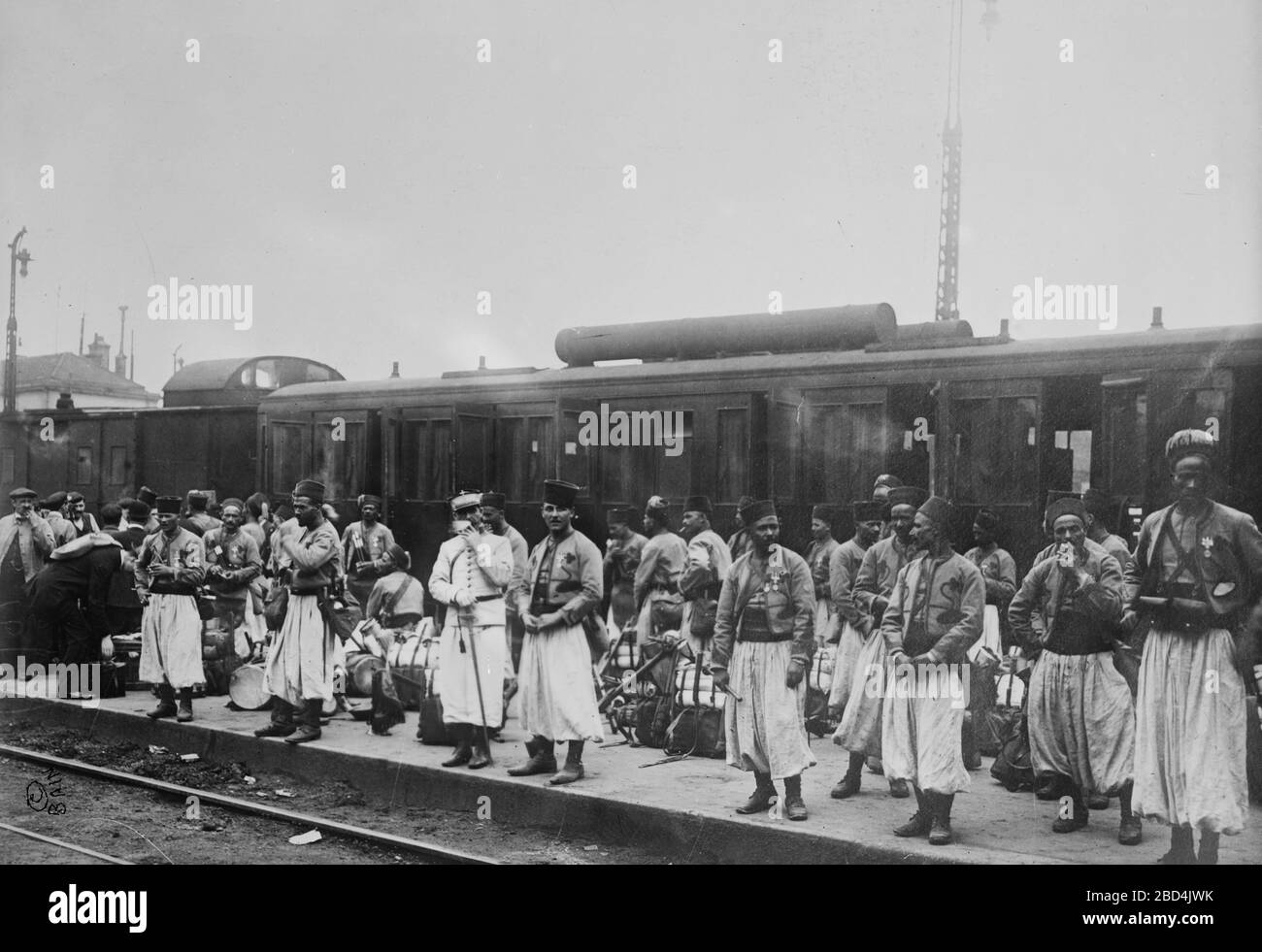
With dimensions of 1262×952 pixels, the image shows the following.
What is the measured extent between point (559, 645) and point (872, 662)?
1.92 meters

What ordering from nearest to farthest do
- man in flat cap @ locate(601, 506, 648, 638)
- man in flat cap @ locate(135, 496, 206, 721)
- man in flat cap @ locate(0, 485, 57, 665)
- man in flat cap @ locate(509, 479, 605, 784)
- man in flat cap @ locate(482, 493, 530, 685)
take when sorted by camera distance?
1. man in flat cap @ locate(509, 479, 605, 784)
2. man in flat cap @ locate(482, 493, 530, 685)
3. man in flat cap @ locate(135, 496, 206, 721)
4. man in flat cap @ locate(601, 506, 648, 638)
5. man in flat cap @ locate(0, 485, 57, 665)

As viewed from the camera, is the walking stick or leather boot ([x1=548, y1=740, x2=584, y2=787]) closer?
leather boot ([x1=548, y1=740, x2=584, y2=787])

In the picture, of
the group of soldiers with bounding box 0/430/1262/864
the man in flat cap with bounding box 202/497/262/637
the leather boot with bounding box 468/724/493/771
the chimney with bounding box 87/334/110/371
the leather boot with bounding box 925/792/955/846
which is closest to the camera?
the group of soldiers with bounding box 0/430/1262/864

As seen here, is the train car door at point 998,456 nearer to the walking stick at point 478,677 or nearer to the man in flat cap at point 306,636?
the walking stick at point 478,677

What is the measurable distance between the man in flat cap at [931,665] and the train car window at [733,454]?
15.4 feet

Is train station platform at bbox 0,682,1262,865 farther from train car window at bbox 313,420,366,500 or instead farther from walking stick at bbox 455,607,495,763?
train car window at bbox 313,420,366,500

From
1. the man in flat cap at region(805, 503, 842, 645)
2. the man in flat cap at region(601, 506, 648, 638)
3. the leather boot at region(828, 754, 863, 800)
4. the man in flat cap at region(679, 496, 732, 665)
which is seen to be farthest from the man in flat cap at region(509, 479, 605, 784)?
the man in flat cap at region(805, 503, 842, 645)

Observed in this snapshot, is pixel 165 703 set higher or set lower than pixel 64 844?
higher

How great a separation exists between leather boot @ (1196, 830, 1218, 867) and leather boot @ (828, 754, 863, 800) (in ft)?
6.16

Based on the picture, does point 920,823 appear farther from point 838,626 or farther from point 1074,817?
point 838,626

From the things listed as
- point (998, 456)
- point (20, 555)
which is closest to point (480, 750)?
point (998, 456)

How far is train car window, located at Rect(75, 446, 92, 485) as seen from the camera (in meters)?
16.2

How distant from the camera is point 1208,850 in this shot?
16.7ft
